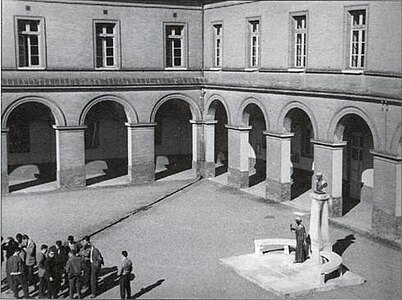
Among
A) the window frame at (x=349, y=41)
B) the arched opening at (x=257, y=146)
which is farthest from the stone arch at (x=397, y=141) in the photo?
the arched opening at (x=257, y=146)

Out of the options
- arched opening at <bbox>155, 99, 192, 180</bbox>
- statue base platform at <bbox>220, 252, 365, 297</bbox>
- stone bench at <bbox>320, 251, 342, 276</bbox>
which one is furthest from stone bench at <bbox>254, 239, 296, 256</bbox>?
arched opening at <bbox>155, 99, 192, 180</bbox>

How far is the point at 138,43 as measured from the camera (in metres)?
30.8

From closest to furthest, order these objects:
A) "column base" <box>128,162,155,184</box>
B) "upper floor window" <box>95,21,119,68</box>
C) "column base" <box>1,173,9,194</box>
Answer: "column base" <box>1,173,9,194</box> → "upper floor window" <box>95,21,119,68</box> → "column base" <box>128,162,155,184</box>

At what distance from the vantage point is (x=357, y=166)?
26938mm

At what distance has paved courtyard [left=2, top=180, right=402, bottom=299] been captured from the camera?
652 inches

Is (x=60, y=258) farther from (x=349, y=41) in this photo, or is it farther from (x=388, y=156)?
(x=349, y=41)

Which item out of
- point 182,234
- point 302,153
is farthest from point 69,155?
point 302,153

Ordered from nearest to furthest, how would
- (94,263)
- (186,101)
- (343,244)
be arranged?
(94,263)
(343,244)
(186,101)

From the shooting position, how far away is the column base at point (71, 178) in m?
29.5

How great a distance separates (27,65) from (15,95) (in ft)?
5.18

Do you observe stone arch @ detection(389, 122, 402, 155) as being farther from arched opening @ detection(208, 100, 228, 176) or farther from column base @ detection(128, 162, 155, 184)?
arched opening @ detection(208, 100, 228, 176)

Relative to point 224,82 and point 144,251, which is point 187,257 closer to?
point 144,251

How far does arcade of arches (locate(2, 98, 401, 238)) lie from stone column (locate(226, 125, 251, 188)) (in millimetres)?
49

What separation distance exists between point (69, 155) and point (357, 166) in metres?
13.6
